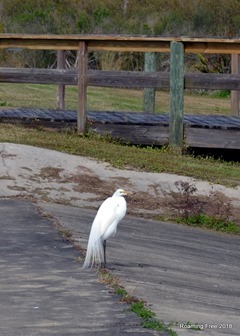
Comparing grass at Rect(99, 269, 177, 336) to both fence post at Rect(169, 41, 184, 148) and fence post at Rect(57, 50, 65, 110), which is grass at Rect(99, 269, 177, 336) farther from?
fence post at Rect(57, 50, 65, 110)

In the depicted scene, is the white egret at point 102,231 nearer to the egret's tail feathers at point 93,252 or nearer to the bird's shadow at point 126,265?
the egret's tail feathers at point 93,252

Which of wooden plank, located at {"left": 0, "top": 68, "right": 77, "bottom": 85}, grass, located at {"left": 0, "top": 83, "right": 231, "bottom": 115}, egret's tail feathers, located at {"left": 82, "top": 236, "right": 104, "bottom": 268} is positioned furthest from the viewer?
grass, located at {"left": 0, "top": 83, "right": 231, "bottom": 115}

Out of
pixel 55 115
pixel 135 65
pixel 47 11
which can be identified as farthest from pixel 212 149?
pixel 47 11

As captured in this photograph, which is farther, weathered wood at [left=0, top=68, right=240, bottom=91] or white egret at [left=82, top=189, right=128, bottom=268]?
weathered wood at [left=0, top=68, right=240, bottom=91]

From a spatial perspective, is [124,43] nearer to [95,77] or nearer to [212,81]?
[95,77]

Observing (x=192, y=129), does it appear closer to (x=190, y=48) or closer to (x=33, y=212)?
(x=190, y=48)

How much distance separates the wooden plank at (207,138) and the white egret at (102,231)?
7777mm

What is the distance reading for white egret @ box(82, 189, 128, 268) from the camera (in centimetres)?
839

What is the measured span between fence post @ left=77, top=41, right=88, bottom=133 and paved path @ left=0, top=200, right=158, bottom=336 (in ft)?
22.3

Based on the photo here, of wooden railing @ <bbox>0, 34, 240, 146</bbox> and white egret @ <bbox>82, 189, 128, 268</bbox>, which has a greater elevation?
wooden railing @ <bbox>0, 34, 240, 146</bbox>

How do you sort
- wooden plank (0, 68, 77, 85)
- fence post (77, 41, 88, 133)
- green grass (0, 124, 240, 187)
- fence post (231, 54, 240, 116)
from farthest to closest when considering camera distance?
fence post (231, 54, 240, 116), wooden plank (0, 68, 77, 85), fence post (77, 41, 88, 133), green grass (0, 124, 240, 187)

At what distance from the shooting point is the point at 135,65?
29.2 metres

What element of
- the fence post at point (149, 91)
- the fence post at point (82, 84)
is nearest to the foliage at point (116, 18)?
the fence post at point (149, 91)

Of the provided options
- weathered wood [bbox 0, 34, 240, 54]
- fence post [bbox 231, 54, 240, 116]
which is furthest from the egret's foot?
fence post [bbox 231, 54, 240, 116]
